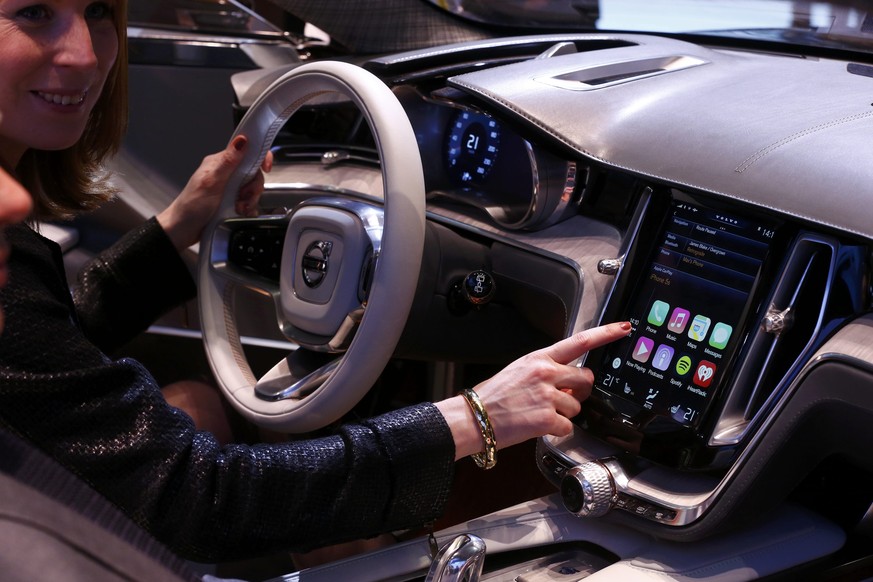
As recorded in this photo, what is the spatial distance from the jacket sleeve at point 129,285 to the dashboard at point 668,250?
1.30 feet

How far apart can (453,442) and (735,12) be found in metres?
1.08

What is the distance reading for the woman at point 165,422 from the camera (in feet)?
2.71

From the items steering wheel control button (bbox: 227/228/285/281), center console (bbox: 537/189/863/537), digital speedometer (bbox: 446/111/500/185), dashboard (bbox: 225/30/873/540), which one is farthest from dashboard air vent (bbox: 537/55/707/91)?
steering wheel control button (bbox: 227/228/285/281)

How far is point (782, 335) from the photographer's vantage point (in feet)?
3.31

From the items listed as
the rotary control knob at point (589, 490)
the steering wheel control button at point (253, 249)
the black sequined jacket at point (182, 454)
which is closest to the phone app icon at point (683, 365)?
the rotary control knob at point (589, 490)

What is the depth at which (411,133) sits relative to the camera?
1.09 metres

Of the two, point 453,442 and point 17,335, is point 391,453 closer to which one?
point 453,442

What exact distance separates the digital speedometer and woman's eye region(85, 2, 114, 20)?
50 centimetres

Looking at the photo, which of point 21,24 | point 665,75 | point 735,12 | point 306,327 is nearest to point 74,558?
point 21,24

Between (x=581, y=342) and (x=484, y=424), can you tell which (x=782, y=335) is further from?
(x=484, y=424)

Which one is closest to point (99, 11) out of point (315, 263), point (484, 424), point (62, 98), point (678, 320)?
point (62, 98)

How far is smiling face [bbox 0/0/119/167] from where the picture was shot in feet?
3.10

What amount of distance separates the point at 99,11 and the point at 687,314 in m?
0.74

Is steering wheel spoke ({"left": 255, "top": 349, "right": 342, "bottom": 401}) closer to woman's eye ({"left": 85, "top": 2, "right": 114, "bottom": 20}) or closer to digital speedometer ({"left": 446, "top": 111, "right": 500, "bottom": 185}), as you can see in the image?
digital speedometer ({"left": 446, "top": 111, "right": 500, "bottom": 185})
